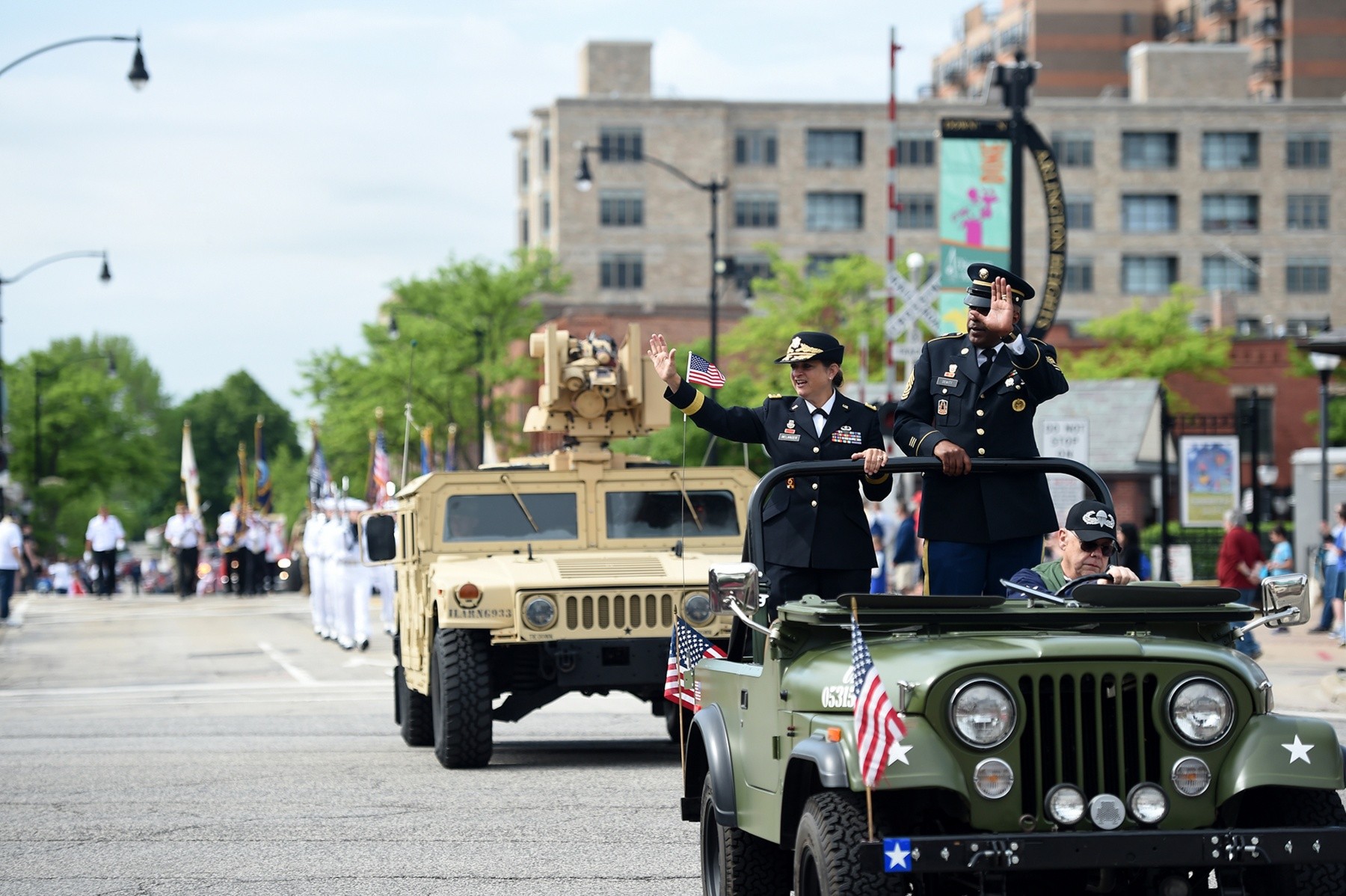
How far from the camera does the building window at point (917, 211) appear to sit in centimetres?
9150

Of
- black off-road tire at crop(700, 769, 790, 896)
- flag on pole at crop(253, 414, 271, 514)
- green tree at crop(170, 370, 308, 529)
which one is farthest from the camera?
green tree at crop(170, 370, 308, 529)

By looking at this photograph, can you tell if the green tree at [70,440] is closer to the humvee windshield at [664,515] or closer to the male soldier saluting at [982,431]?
the humvee windshield at [664,515]

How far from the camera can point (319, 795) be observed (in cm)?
1148

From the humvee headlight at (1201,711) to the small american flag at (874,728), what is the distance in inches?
28.2

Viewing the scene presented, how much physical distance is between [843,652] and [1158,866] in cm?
107

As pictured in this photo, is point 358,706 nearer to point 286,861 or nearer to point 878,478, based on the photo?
point 286,861

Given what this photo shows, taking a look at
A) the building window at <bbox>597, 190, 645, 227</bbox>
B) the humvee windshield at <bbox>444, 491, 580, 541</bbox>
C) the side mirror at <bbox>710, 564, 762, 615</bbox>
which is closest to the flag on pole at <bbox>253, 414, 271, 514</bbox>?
the building window at <bbox>597, 190, 645, 227</bbox>

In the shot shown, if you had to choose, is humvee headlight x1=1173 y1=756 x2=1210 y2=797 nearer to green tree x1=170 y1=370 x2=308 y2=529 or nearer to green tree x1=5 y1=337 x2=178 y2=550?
green tree x1=5 y1=337 x2=178 y2=550

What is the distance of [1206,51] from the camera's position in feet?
316

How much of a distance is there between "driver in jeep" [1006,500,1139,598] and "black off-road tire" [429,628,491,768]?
603 cm

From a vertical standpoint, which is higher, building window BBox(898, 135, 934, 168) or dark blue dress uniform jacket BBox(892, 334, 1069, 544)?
building window BBox(898, 135, 934, 168)

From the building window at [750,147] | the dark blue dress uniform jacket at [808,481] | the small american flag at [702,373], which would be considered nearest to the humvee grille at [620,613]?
the dark blue dress uniform jacket at [808,481]

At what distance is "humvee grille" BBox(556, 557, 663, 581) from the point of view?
42.8ft

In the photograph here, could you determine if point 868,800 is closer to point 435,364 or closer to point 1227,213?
point 435,364
